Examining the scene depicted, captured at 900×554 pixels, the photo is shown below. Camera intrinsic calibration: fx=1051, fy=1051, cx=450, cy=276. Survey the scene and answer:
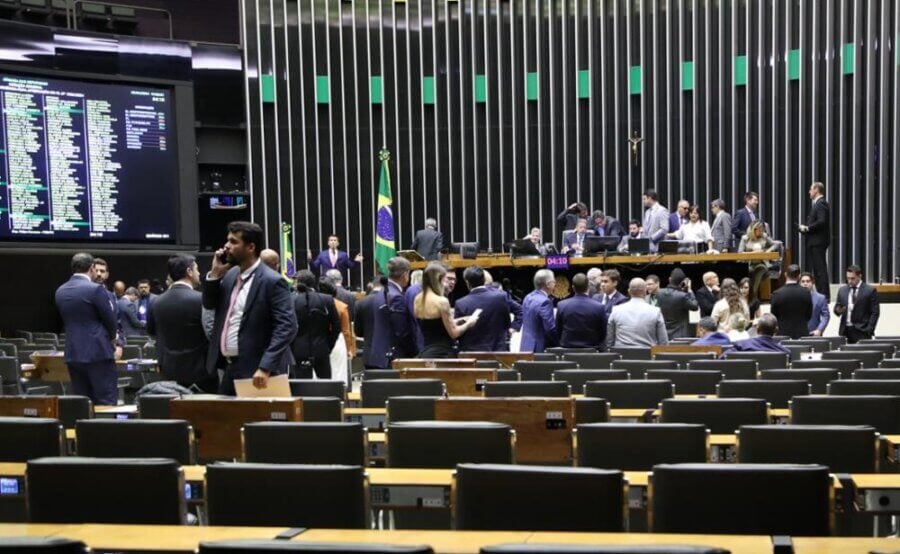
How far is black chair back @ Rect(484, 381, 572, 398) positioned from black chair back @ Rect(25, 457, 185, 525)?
245cm

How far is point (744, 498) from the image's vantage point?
8.94 feet

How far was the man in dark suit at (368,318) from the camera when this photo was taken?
8461mm

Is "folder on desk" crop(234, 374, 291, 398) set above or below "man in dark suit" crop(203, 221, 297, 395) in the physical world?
below

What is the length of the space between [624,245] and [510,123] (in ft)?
17.4

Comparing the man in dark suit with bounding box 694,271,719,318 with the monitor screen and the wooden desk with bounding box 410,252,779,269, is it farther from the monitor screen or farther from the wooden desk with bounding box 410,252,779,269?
the monitor screen

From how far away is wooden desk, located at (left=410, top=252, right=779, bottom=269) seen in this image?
13.8 metres

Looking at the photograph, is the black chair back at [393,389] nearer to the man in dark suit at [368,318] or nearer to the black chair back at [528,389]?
the black chair back at [528,389]

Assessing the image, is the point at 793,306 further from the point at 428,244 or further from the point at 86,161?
the point at 86,161

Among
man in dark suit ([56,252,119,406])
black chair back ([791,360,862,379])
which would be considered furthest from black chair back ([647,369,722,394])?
man in dark suit ([56,252,119,406])

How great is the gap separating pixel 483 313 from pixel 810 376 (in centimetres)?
301

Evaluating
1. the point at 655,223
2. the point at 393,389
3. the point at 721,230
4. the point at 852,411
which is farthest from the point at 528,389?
the point at 655,223

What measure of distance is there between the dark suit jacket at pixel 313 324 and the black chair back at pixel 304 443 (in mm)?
4169

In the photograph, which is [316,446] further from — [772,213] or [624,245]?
[772,213]

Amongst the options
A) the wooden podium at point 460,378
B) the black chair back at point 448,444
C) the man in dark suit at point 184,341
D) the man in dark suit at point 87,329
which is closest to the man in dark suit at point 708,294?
the wooden podium at point 460,378
